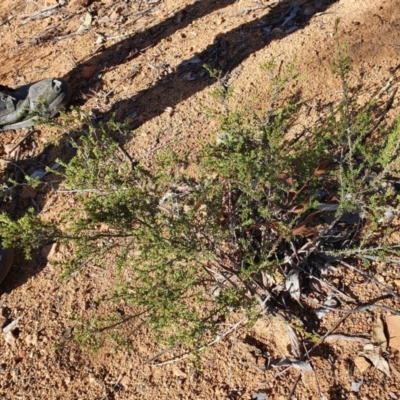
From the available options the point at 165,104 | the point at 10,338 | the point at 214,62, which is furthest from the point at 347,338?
the point at 214,62

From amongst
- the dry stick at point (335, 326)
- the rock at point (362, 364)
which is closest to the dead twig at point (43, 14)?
the dry stick at point (335, 326)

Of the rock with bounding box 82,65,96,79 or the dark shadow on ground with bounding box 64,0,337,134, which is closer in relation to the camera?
the dark shadow on ground with bounding box 64,0,337,134

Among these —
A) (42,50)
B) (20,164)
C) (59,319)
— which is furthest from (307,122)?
(42,50)

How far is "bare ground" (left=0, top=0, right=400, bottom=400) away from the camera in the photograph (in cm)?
274

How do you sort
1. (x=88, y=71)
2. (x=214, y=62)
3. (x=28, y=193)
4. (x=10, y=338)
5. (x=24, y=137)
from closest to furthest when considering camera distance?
(x=10, y=338) < (x=28, y=193) < (x=214, y=62) < (x=24, y=137) < (x=88, y=71)

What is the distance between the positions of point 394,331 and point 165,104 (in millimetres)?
2884

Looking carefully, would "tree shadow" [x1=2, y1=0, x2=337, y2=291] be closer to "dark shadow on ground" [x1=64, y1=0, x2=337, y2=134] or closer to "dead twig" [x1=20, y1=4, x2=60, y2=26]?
"dark shadow on ground" [x1=64, y1=0, x2=337, y2=134]

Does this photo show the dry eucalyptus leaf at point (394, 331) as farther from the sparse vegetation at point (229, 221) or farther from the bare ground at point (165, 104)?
the sparse vegetation at point (229, 221)

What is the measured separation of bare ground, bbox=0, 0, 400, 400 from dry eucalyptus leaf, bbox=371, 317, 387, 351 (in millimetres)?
34

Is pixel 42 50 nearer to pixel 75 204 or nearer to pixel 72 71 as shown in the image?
pixel 72 71

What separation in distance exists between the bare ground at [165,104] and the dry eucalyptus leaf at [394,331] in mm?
49

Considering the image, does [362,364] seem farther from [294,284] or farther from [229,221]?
[229,221]

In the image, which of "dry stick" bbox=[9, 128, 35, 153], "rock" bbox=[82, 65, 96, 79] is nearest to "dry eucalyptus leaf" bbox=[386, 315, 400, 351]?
"dry stick" bbox=[9, 128, 35, 153]

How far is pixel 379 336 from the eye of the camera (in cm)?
262
